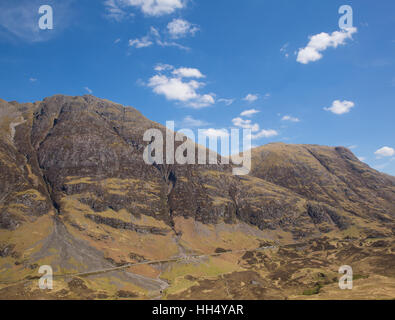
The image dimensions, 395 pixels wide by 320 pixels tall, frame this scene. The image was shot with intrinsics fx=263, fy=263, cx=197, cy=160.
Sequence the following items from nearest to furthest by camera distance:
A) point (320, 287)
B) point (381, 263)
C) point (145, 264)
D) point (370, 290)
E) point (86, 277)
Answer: point (370, 290)
point (320, 287)
point (86, 277)
point (381, 263)
point (145, 264)

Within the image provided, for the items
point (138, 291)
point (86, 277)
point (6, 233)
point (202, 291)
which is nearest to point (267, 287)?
point (202, 291)

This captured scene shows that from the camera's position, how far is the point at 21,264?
166 m

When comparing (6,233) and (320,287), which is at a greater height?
(6,233)

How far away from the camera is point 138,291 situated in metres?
157

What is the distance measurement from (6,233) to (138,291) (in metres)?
111

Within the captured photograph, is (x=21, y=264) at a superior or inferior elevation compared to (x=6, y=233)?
inferior
